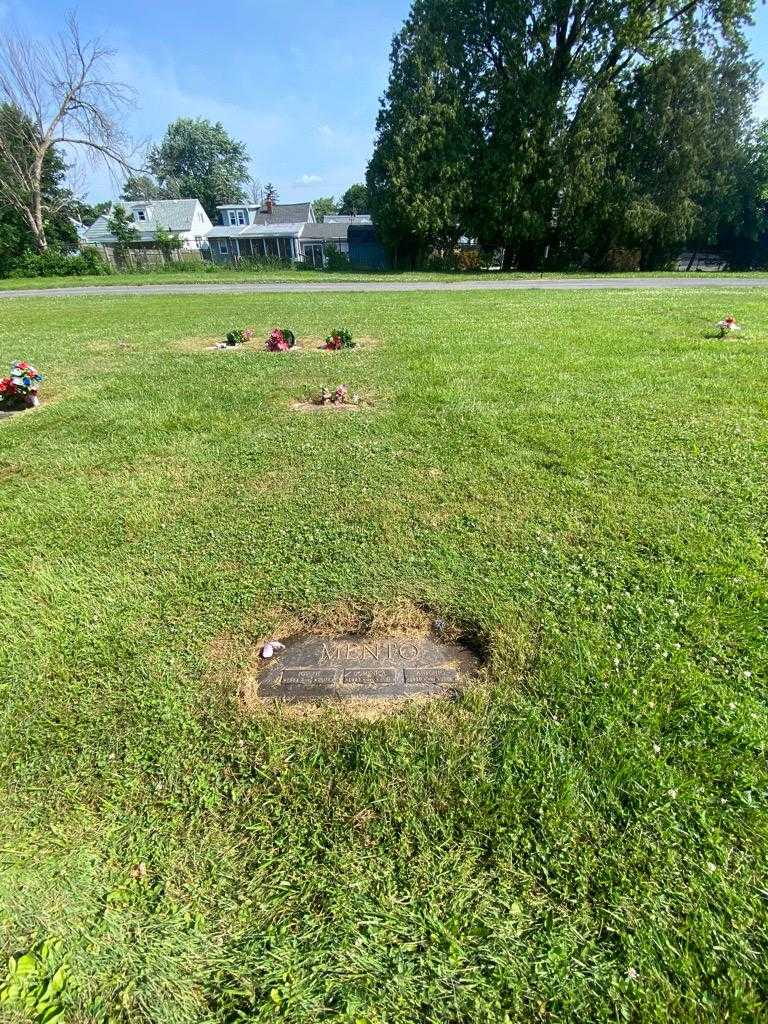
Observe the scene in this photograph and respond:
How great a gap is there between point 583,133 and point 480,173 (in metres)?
4.46

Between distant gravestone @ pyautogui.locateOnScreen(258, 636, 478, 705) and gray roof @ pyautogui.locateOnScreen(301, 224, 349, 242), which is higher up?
gray roof @ pyautogui.locateOnScreen(301, 224, 349, 242)

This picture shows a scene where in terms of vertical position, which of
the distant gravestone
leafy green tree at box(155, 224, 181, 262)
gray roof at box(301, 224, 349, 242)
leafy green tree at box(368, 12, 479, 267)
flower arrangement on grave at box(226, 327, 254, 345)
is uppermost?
leafy green tree at box(368, 12, 479, 267)

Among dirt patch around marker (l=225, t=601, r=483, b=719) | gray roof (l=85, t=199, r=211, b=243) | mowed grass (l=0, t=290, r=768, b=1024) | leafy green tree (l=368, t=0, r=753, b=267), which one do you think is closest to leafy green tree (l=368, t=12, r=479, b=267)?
leafy green tree (l=368, t=0, r=753, b=267)

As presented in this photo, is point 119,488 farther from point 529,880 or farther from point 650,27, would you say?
point 650,27

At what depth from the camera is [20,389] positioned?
18.0ft

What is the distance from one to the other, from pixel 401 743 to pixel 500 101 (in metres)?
29.5

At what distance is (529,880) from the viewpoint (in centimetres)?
137

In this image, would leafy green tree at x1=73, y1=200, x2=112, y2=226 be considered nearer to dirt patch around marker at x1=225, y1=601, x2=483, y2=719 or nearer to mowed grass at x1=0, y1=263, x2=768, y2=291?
mowed grass at x1=0, y1=263, x2=768, y2=291

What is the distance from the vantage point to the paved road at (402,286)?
15.6m

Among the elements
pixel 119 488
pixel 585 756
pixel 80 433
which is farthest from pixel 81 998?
pixel 80 433

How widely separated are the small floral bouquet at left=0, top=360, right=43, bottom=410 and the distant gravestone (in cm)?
519

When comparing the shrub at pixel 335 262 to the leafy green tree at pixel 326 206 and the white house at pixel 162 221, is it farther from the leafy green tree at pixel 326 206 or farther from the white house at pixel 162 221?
the leafy green tree at pixel 326 206

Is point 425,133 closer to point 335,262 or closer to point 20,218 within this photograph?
point 335,262

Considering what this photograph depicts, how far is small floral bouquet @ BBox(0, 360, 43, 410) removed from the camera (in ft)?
17.9
